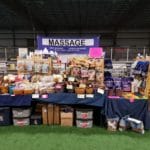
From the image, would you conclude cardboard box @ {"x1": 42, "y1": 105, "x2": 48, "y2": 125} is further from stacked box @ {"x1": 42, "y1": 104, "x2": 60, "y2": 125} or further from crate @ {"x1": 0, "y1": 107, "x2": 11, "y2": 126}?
crate @ {"x1": 0, "y1": 107, "x2": 11, "y2": 126}

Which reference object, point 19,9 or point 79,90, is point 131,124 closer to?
point 79,90

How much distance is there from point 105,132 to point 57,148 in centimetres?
109

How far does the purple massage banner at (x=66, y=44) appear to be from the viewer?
26.1ft

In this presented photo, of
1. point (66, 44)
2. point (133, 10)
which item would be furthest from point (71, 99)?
point (133, 10)

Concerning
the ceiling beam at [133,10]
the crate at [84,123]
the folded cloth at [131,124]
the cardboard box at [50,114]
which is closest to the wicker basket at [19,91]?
the cardboard box at [50,114]

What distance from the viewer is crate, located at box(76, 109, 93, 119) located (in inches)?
208

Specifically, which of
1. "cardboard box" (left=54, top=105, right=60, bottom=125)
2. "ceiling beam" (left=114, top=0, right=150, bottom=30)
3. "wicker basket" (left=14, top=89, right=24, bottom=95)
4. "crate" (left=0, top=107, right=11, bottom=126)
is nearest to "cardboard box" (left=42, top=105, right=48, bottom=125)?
"cardboard box" (left=54, top=105, right=60, bottom=125)

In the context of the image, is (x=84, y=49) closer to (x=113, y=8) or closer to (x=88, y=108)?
(x=88, y=108)

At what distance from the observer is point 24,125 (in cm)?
537

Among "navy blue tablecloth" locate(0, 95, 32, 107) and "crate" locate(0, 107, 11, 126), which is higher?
"navy blue tablecloth" locate(0, 95, 32, 107)

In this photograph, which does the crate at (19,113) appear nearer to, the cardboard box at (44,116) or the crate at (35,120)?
the crate at (35,120)

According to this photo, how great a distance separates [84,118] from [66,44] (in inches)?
128

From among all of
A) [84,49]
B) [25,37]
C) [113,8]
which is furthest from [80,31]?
[84,49]

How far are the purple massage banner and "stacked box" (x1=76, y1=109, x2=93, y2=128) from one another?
293cm
